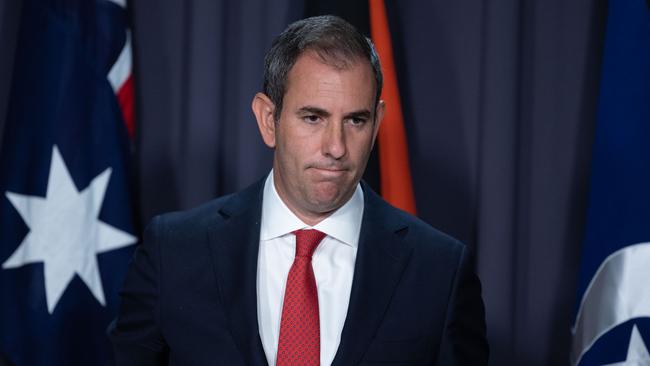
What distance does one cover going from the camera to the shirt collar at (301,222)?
5.84 ft

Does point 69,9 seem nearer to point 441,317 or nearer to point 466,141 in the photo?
point 466,141

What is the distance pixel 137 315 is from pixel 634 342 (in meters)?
1.36

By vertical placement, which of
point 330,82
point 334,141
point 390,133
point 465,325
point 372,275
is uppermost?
point 330,82

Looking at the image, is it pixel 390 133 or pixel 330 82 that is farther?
pixel 390 133

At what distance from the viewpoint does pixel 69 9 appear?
8.09 ft

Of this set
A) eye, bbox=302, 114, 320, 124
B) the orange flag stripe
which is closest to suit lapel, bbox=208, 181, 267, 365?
eye, bbox=302, 114, 320, 124

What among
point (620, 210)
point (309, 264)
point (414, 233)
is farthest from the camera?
point (620, 210)

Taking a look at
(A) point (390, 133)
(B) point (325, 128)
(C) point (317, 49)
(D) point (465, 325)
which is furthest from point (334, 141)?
(A) point (390, 133)

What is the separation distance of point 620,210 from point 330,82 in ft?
3.65

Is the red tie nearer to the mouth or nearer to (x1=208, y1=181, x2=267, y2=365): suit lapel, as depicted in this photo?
(x1=208, y1=181, x2=267, y2=365): suit lapel

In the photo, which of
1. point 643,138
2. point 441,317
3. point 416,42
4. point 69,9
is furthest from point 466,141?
point 69,9

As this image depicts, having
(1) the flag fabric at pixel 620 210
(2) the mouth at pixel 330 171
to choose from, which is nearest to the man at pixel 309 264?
(2) the mouth at pixel 330 171

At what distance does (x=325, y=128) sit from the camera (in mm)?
1664

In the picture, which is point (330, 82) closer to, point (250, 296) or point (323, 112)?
point (323, 112)
